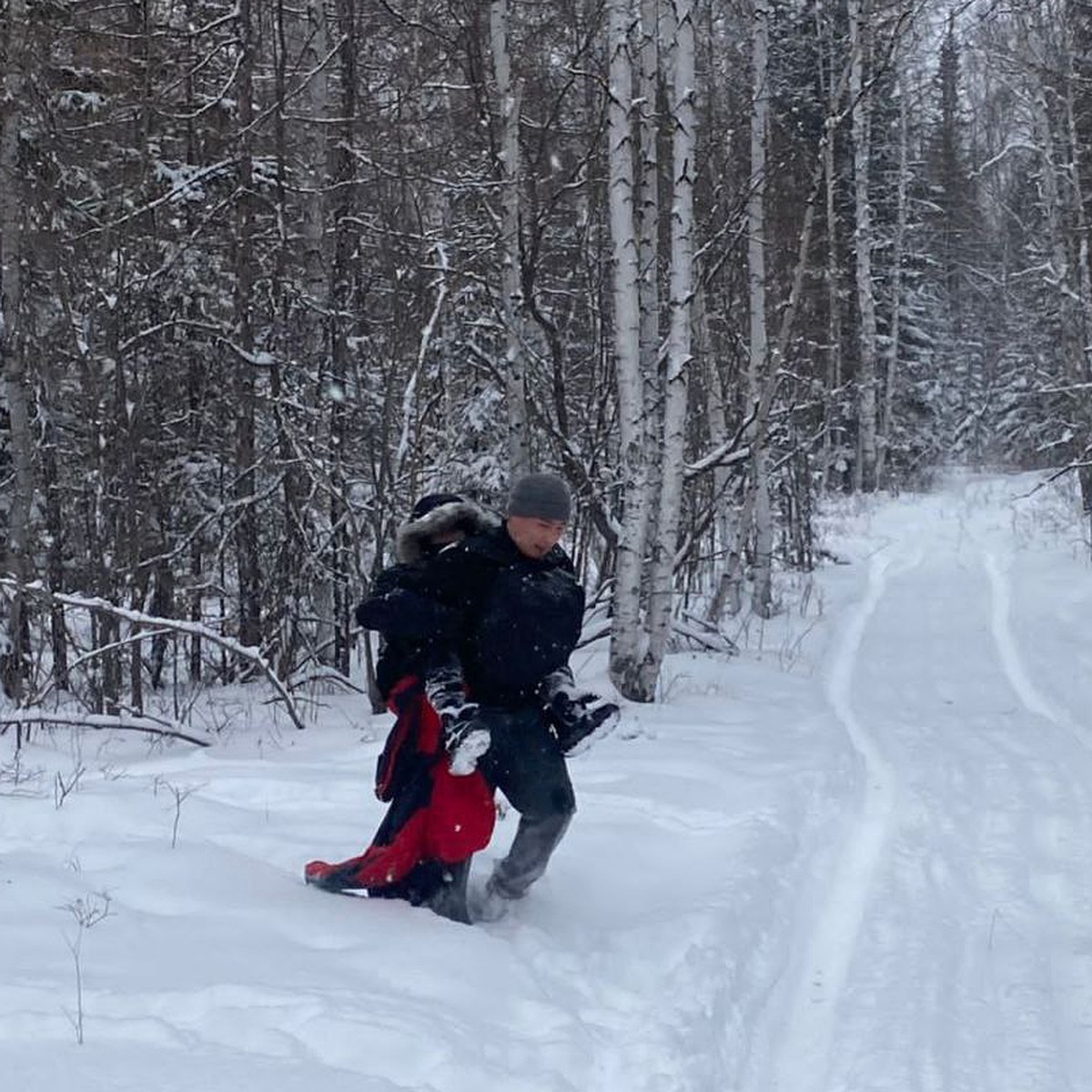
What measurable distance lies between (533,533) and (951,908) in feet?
8.55

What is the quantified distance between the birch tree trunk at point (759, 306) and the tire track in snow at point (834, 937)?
6132 millimetres

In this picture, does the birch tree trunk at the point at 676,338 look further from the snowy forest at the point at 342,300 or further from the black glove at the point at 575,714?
the black glove at the point at 575,714

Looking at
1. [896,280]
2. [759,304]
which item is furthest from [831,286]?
[896,280]

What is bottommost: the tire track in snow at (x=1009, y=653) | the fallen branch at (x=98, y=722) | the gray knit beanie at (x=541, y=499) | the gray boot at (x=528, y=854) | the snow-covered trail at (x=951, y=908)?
the tire track in snow at (x=1009, y=653)

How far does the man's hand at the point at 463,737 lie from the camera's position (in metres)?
4.36

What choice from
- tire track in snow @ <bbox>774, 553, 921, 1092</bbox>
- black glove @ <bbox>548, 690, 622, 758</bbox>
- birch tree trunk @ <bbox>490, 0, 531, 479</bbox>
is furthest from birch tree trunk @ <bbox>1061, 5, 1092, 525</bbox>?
black glove @ <bbox>548, 690, 622, 758</bbox>

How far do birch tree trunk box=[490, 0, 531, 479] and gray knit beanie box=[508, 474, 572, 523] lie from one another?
6080mm

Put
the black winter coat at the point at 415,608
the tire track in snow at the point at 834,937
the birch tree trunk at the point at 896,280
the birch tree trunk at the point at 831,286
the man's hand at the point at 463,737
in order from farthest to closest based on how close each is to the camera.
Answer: the birch tree trunk at the point at 896,280, the birch tree trunk at the point at 831,286, the black winter coat at the point at 415,608, the man's hand at the point at 463,737, the tire track in snow at the point at 834,937

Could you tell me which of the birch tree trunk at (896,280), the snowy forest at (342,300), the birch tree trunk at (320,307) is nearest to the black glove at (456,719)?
the snowy forest at (342,300)

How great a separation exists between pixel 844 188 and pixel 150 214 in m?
22.9

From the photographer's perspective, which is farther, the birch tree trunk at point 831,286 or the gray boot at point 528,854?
the birch tree trunk at point 831,286

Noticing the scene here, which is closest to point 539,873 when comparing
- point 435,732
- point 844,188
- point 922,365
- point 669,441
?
point 435,732

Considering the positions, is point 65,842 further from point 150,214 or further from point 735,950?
point 150,214

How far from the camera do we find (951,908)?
5480 mm
